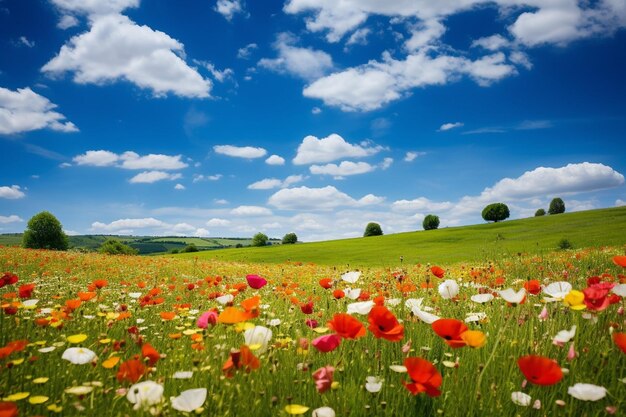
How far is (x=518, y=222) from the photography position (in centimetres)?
6412

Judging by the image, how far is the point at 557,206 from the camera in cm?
10306

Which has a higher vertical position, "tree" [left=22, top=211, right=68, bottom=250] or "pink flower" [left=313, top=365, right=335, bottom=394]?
"tree" [left=22, top=211, right=68, bottom=250]

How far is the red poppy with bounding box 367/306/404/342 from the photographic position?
182 cm

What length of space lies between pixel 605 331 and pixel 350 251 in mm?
49564

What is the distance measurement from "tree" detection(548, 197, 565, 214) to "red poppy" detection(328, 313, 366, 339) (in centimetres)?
11982

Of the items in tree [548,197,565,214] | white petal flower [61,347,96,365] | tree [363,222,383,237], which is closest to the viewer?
white petal flower [61,347,96,365]

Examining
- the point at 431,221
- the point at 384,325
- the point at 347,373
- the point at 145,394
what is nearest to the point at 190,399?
the point at 145,394

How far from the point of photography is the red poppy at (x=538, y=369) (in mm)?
1541

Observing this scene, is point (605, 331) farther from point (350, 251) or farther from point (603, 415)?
point (350, 251)

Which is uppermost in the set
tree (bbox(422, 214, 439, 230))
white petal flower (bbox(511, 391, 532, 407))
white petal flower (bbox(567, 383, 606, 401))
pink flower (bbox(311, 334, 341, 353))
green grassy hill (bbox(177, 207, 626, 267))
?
tree (bbox(422, 214, 439, 230))

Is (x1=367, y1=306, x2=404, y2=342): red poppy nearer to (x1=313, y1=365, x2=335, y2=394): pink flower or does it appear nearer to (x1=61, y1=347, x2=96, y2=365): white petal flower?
(x1=313, y1=365, x2=335, y2=394): pink flower

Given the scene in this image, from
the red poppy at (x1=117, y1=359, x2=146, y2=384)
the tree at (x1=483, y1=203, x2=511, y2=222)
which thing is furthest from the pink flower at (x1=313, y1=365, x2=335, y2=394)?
the tree at (x1=483, y1=203, x2=511, y2=222)

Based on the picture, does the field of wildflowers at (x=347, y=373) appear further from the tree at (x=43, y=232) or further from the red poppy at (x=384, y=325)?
the tree at (x=43, y=232)

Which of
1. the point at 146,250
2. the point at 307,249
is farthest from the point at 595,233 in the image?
the point at 146,250
